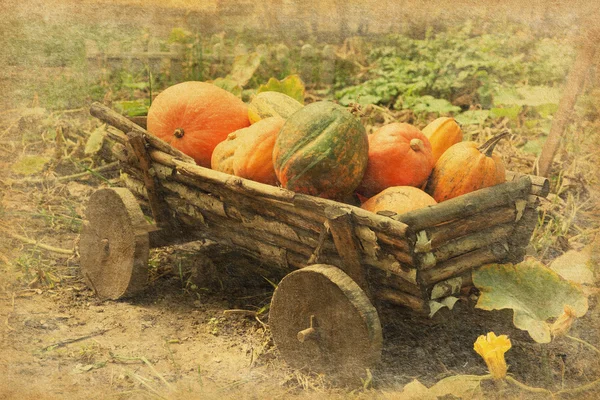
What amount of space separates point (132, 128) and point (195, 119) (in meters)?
0.31

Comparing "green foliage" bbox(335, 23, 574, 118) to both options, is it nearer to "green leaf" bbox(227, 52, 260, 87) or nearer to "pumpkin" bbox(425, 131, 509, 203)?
"green leaf" bbox(227, 52, 260, 87)

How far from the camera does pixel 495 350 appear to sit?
2.32m

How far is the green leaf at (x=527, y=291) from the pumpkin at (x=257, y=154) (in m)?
0.97

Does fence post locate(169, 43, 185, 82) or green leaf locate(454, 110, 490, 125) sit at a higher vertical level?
fence post locate(169, 43, 185, 82)

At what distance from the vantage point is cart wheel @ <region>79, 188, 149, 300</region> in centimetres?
327

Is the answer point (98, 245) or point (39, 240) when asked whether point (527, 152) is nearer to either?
point (98, 245)

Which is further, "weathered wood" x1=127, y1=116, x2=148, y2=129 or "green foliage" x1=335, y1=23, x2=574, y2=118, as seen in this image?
"green foliage" x1=335, y1=23, x2=574, y2=118

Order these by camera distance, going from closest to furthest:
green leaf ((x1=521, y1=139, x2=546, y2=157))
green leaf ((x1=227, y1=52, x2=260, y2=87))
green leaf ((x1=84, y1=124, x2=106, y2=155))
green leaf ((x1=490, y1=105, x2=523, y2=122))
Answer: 1. green leaf ((x1=521, y1=139, x2=546, y2=157))
2. green leaf ((x1=84, y1=124, x2=106, y2=155))
3. green leaf ((x1=490, y1=105, x2=523, y2=122))
4. green leaf ((x1=227, y1=52, x2=260, y2=87))

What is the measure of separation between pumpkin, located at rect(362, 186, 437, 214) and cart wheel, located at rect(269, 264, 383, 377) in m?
0.34

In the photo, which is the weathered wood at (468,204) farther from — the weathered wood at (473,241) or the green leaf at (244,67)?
the green leaf at (244,67)

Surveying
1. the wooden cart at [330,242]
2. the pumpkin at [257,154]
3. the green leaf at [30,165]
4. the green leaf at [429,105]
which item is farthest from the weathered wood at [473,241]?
the green leaf at [30,165]

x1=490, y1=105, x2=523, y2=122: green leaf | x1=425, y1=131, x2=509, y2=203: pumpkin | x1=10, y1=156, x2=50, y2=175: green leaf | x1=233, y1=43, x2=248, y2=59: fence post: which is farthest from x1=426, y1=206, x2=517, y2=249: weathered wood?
x1=233, y1=43, x2=248, y2=59: fence post

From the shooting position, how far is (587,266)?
9.30ft

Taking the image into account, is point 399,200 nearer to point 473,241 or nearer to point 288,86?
point 473,241
